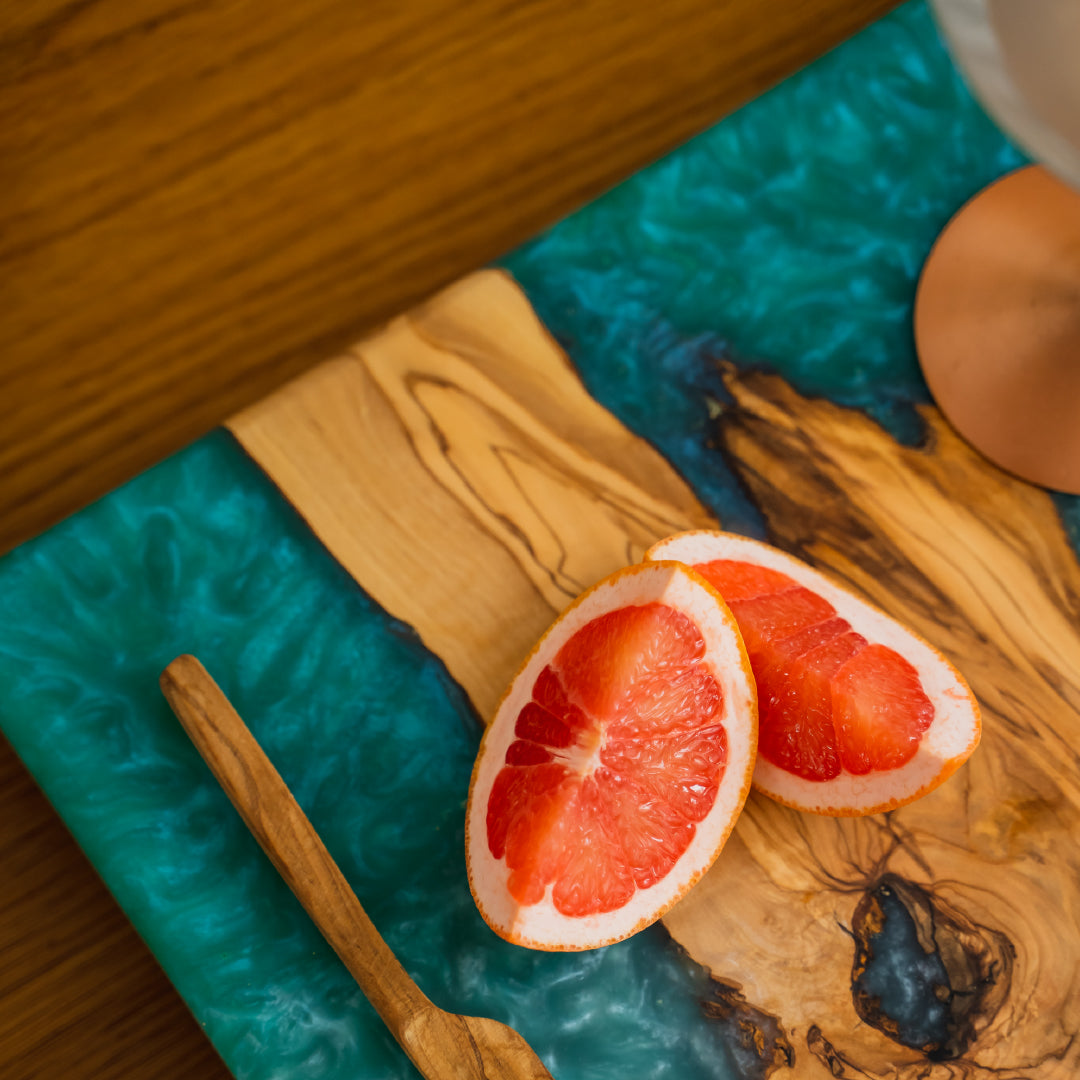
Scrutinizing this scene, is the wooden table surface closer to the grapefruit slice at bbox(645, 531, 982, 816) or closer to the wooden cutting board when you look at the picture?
the wooden cutting board

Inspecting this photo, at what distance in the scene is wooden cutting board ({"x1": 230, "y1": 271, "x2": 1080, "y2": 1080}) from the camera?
0.56 meters

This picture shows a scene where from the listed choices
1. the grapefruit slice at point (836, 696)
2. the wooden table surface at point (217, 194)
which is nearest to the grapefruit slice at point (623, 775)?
the grapefruit slice at point (836, 696)

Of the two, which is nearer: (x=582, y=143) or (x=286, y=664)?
(x=286, y=664)

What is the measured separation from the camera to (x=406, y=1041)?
1.68ft

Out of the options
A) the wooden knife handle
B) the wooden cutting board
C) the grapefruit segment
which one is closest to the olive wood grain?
the wooden knife handle

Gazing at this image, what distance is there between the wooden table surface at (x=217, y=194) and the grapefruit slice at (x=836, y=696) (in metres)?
0.42

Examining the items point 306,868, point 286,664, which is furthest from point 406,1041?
point 286,664

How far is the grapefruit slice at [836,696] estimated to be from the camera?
1.77 ft

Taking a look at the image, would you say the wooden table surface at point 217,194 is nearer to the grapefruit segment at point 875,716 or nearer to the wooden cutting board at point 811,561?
the wooden cutting board at point 811,561

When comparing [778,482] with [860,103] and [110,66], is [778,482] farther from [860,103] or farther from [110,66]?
[110,66]

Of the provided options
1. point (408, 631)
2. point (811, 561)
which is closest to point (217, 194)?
point (408, 631)

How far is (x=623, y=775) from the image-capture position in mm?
540

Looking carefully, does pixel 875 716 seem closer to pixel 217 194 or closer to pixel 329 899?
pixel 329 899

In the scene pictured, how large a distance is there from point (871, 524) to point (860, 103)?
297 millimetres
